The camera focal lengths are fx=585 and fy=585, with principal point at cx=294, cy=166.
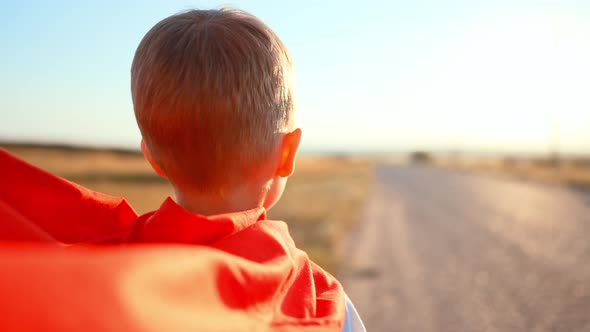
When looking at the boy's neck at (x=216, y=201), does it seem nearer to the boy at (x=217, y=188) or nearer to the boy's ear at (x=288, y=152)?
the boy at (x=217, y=188)

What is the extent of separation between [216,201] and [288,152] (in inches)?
8.3

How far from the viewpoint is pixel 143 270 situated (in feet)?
2.38

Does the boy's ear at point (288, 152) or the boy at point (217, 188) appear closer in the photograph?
the boy at point (217, 188)

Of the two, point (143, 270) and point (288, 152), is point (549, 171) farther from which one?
point (143, 270)

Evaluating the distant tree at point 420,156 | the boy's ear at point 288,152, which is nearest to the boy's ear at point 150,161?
the boy's ear at point 288,152

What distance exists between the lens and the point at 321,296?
113 cm

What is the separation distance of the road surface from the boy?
516 centimetres

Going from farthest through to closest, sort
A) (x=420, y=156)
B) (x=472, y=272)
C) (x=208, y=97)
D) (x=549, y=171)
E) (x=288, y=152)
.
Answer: (x=420, y=156) → (x=549, y=171) → (x=472, y=272) → (x=288, y=152) → (x=208, y=97)

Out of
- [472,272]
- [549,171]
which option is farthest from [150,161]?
[549,171]

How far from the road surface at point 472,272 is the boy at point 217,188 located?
516cm

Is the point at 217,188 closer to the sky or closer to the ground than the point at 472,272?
closer to the sky

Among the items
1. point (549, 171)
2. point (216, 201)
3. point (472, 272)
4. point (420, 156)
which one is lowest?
point (420, 156)

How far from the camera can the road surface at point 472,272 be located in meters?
6.23

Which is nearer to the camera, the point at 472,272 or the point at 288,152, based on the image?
the point at 288,152
